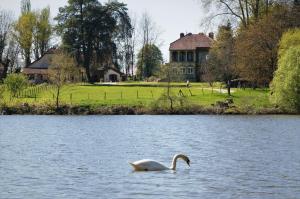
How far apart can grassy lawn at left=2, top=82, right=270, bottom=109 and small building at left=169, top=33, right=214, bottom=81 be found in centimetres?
3711

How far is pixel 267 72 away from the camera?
9156 cm

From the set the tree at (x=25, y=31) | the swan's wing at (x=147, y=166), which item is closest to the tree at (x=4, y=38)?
the tree at (x=25, y=31)

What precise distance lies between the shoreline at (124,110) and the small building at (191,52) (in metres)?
64.4

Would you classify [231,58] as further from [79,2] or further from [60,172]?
[60,172]

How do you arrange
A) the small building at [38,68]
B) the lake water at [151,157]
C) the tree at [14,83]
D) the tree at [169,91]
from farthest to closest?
the small building at [38,68], the tree at [14,83], the tree at [169,91], the lake water at [151,157]

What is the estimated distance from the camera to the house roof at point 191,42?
147125 mm

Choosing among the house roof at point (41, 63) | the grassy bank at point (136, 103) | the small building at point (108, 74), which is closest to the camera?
the grassy bank at point (136, 103)

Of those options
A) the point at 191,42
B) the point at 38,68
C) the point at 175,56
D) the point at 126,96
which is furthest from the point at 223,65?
the point at 38,68

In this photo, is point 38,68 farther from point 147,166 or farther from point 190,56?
point 147,166

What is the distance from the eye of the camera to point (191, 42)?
148375 millimetres

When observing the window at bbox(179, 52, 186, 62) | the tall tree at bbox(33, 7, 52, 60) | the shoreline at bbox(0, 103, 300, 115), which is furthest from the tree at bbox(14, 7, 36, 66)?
the shoreline at bbox(0, 103, 300, 115)

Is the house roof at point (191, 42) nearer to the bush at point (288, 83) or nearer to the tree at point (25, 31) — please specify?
the tree at point (25, 31)

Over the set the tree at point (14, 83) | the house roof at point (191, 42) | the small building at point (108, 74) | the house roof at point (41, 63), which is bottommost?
the tree at point (14, 83)

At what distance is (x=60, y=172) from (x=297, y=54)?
167ft
